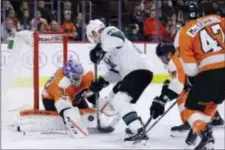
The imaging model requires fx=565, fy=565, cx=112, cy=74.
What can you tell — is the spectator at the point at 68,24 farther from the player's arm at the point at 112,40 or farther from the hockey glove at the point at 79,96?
the player's arm at the point at 112,40

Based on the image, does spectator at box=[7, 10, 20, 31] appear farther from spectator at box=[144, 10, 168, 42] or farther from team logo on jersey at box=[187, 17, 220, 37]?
team logo on jersey at box=[187, 17, 220, 37]

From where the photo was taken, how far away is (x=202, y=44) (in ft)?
10.4

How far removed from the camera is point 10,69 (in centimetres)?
444

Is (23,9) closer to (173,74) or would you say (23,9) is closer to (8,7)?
→ (8,7)

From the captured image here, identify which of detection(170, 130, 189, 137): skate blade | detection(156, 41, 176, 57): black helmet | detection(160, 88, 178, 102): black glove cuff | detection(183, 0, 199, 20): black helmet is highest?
detection(183, 0, 199, 20): black helmet

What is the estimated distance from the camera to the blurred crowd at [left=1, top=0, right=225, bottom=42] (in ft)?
26.7

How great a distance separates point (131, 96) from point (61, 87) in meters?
0.53

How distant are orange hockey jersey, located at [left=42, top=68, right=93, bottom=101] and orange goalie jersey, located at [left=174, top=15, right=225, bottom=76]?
3.47ft

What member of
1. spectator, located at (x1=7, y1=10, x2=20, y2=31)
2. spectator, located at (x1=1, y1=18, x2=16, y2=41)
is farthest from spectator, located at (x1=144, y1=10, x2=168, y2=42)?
spectator, located at (x1=1, y1=18, x2=16, y2=41)

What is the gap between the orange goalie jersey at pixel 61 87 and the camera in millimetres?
3963

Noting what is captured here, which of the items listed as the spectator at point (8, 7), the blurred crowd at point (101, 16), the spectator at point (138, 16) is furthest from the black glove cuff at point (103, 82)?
the spectator at point (138, 16)

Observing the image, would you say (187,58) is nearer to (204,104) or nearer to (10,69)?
(204,104)

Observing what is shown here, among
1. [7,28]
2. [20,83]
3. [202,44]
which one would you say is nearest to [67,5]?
[7,28]

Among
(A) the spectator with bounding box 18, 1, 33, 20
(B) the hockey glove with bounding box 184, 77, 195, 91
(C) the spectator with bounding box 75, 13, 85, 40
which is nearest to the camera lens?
(B) the hockey glove with bounding box 184, 77, 195, 91
